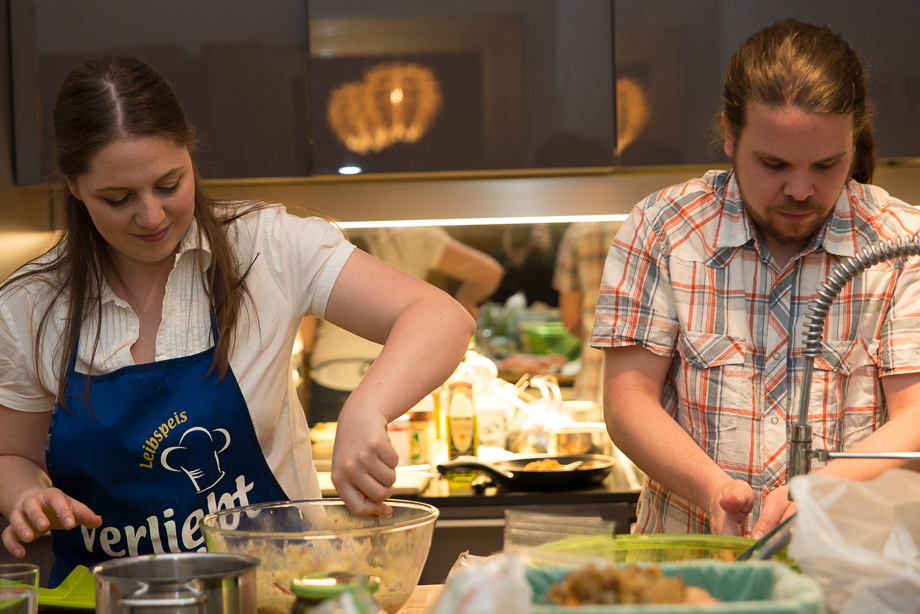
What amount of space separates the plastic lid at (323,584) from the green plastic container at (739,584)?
0.15 meters

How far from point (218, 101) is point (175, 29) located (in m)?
0.20

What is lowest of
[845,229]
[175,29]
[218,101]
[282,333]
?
[282,333]

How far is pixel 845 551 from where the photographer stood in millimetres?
620

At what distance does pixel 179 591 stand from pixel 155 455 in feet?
1.80

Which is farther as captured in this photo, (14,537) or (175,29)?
(175,29)

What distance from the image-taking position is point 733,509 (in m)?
0.91

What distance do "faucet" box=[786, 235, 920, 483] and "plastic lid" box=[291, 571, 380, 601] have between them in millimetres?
413

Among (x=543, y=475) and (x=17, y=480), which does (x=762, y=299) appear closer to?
(x=543, y=475)

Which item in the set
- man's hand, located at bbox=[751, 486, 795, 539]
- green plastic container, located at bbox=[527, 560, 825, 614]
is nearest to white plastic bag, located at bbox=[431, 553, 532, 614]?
green plastic container, located at bbox=[527, 560, 825, 614]

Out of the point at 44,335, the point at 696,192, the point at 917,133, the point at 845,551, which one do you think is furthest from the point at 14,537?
the point at 917,133

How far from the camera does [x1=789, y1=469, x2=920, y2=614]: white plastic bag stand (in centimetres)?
61

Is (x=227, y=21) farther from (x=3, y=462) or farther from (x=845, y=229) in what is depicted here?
(x=845, y=229)

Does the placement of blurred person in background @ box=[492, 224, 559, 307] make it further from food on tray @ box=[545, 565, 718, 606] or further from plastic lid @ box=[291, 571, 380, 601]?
food on tray @ box=[545, 565, 718, 606]

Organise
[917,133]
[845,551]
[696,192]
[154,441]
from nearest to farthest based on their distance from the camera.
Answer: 1. [845,551]
2. [154,441]
3. [696,192]
4. [917,133]
